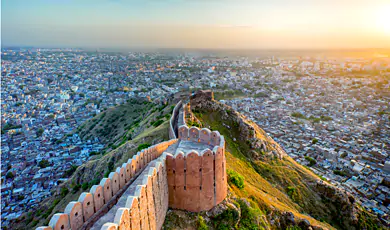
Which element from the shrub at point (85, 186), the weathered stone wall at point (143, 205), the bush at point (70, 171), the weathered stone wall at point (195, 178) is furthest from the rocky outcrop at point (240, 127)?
the bush at point (70, 171)

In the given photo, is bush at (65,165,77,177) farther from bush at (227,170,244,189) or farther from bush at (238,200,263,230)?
bush at (238,200,263,230)

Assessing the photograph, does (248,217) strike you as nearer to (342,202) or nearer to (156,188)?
(156,188)

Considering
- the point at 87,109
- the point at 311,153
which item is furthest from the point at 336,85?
the point at 87,109

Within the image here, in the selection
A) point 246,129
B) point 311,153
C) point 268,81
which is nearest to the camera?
point 246,129

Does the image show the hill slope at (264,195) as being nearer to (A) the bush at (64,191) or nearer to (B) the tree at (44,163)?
(A) the bush at (64,191)

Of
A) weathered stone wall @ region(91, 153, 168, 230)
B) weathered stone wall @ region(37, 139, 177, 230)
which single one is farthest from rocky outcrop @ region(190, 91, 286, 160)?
weathered stone wall @ region(91, 153, 168, 230)

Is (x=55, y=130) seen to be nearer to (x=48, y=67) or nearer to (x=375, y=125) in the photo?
(x=375, y=125)
